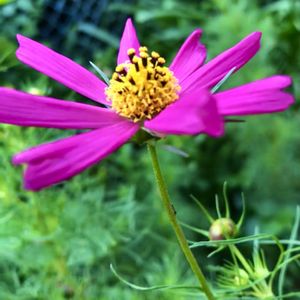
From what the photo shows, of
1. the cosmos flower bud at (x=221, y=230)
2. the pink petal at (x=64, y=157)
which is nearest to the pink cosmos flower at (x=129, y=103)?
the pink petal at (x=64, y=157)

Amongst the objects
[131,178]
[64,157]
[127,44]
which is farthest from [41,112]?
[131,178]

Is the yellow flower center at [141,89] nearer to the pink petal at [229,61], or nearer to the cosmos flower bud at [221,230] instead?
the pink petal at [229,61]

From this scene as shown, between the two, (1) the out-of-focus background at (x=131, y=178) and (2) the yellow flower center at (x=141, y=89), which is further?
(1) the out-of-focus background at (x=131, y=178)

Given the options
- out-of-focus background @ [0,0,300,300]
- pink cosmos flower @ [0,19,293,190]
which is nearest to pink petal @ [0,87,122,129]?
pink cosmos flower @ [0,19,293,190]

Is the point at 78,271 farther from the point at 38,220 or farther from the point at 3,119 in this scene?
the point at 3,119

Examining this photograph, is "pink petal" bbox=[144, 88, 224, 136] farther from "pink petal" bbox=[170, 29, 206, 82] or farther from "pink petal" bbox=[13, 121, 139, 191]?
"pink petal" bbox=[170, 29, 206, 82]

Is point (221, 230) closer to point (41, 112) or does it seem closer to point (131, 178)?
point (41, 112)
